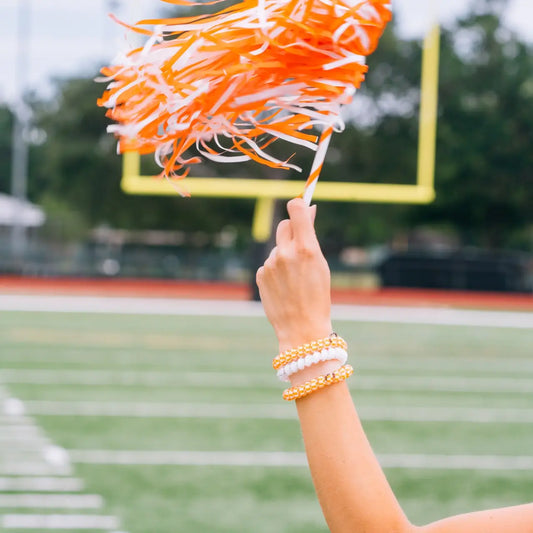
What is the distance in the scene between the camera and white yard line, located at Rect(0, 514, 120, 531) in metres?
3.29

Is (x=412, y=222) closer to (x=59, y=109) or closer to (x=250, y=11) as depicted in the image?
(x=59, y=109)

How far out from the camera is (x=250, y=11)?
33.0 inches

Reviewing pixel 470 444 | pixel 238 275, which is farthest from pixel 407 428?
pixel 238 275

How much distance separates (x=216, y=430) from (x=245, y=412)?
0.55m

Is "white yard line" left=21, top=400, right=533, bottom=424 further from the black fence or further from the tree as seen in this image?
the black fence

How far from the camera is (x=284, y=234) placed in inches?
33.0

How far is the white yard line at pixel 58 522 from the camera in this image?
3.29 m

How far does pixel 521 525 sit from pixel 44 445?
3912 mm

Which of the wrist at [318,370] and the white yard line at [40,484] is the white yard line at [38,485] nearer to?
the white yard line at [40,484]

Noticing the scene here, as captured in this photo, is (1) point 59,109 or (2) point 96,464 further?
(1) point 59,109

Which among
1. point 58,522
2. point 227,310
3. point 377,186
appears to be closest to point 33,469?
point 58,522

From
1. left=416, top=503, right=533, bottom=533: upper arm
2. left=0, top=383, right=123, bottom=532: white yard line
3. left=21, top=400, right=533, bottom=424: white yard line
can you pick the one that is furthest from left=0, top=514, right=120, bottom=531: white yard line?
left=416, top=503, right=533, bottom=533: upper arm

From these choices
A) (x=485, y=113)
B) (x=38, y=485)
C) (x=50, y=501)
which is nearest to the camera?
(x=50, y=501)

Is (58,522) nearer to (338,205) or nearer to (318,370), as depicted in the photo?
(318,370)
